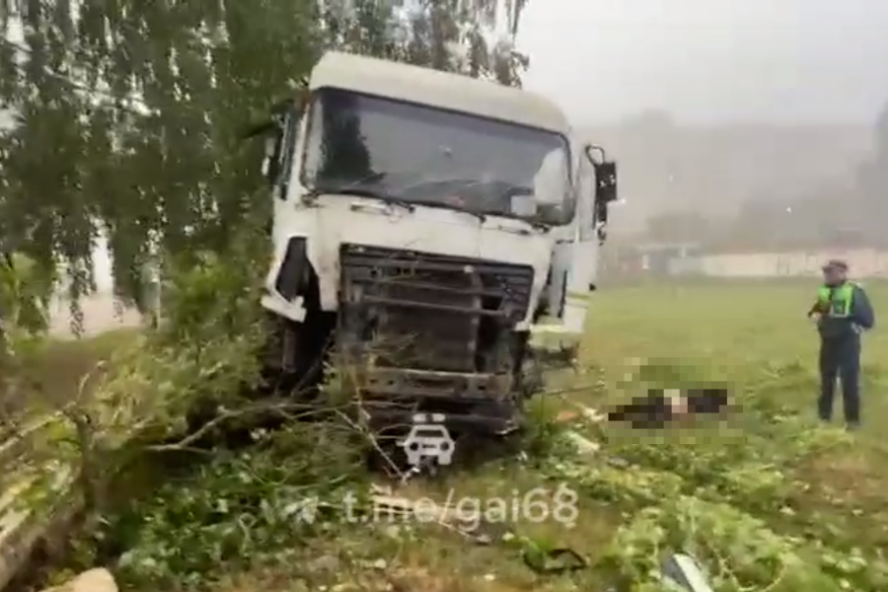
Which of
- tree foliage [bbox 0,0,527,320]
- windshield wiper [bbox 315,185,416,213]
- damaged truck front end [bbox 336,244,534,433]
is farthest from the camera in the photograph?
tree foliage [bbox 0,0,527,320]

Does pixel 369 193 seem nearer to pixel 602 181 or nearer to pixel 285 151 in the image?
pixel 285 151

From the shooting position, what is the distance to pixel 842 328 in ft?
23.0

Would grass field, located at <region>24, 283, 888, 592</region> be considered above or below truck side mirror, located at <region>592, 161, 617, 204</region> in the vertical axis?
below

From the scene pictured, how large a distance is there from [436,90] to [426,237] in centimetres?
94

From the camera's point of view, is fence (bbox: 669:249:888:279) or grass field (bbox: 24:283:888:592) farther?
fence (bbox: 669:249:888:279)

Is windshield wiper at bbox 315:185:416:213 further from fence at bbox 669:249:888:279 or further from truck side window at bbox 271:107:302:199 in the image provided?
fence at bbox 669:249:888:279

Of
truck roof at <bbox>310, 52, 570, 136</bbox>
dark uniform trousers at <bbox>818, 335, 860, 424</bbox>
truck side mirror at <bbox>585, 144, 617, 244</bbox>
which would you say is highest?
truck roof at <bbox>310, 52, 570, 136</bbox>

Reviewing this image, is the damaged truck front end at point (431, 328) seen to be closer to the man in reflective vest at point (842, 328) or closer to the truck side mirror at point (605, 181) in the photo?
the truck side mirror at point (605, 181)

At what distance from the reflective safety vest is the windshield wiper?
9.91 ft

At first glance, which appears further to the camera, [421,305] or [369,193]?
[369,193]

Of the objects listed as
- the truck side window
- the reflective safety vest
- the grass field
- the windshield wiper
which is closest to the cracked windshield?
the windshield wiper

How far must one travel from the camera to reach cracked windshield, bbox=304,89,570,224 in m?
5.71

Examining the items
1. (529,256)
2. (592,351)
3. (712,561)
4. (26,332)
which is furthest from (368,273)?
(592,351)

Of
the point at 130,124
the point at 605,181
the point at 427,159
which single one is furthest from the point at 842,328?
the point at 130,124
